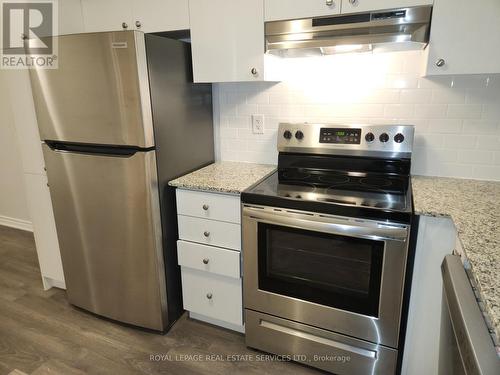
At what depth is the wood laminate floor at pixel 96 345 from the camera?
5.75ft

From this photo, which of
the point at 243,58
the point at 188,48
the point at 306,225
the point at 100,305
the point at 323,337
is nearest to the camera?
the point at 306,225

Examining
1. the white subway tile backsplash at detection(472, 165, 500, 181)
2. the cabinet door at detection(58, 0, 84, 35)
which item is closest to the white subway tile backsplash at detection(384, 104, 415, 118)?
the white subway tile backsplash at detection(472, 165, 500, 181)

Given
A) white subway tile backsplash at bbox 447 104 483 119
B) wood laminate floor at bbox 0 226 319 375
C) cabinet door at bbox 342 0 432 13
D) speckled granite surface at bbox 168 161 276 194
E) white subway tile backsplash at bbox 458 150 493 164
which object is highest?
cabinet door at bbox 342 0 432 13

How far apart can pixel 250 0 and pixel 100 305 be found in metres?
1.98

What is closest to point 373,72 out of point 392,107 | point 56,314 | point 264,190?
point 392,107

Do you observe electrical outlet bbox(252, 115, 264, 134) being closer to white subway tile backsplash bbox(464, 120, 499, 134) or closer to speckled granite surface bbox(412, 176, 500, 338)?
speckled granite surface bbox(412, 176, 500, 338)

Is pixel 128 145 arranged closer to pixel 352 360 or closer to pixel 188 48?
pixel 188 48

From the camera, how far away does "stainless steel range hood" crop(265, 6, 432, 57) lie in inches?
56.9

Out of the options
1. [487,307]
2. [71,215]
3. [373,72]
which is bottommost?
[71,215]

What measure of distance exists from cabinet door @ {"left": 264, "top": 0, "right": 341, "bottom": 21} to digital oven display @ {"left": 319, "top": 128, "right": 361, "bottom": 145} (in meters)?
0.59

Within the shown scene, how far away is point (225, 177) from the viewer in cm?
191

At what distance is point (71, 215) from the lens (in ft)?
6.48

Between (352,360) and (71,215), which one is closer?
(352,360)

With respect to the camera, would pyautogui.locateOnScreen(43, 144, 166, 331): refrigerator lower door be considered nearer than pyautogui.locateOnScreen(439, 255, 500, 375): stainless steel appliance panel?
No
